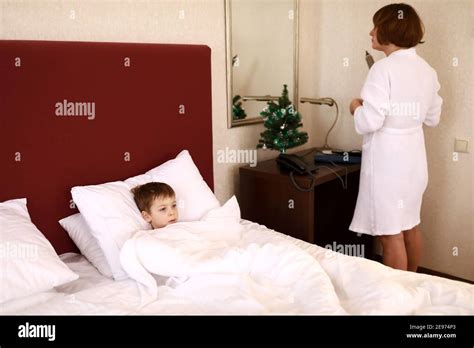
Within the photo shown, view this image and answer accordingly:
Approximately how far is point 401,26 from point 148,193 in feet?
4.70

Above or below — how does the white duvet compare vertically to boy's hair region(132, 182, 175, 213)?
below

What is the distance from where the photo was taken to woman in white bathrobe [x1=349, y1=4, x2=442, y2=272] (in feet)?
7.55

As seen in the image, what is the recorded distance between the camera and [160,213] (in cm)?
198

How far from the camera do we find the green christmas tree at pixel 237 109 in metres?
2.82

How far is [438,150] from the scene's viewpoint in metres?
2.85

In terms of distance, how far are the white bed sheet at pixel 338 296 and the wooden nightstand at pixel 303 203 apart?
32.3 inches

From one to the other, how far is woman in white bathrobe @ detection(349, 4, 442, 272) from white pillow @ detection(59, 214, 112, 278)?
4.40 feet

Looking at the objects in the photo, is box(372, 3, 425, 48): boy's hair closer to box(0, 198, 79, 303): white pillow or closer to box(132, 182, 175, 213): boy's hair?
box(132, 182, 175, 213): boy's hair

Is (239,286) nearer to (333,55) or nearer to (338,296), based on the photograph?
(338,296)

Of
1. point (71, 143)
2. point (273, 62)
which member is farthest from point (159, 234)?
point (273, 62)

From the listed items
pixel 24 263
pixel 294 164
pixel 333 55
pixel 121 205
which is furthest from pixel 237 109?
pixel 24 263

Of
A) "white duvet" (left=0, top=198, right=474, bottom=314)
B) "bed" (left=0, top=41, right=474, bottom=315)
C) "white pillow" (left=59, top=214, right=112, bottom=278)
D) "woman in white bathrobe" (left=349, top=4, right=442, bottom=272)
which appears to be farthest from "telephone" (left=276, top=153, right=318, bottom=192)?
"white pillow" (left=59, top=214, right=112, bottom=278)

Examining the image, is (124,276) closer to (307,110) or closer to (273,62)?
(273,62)
